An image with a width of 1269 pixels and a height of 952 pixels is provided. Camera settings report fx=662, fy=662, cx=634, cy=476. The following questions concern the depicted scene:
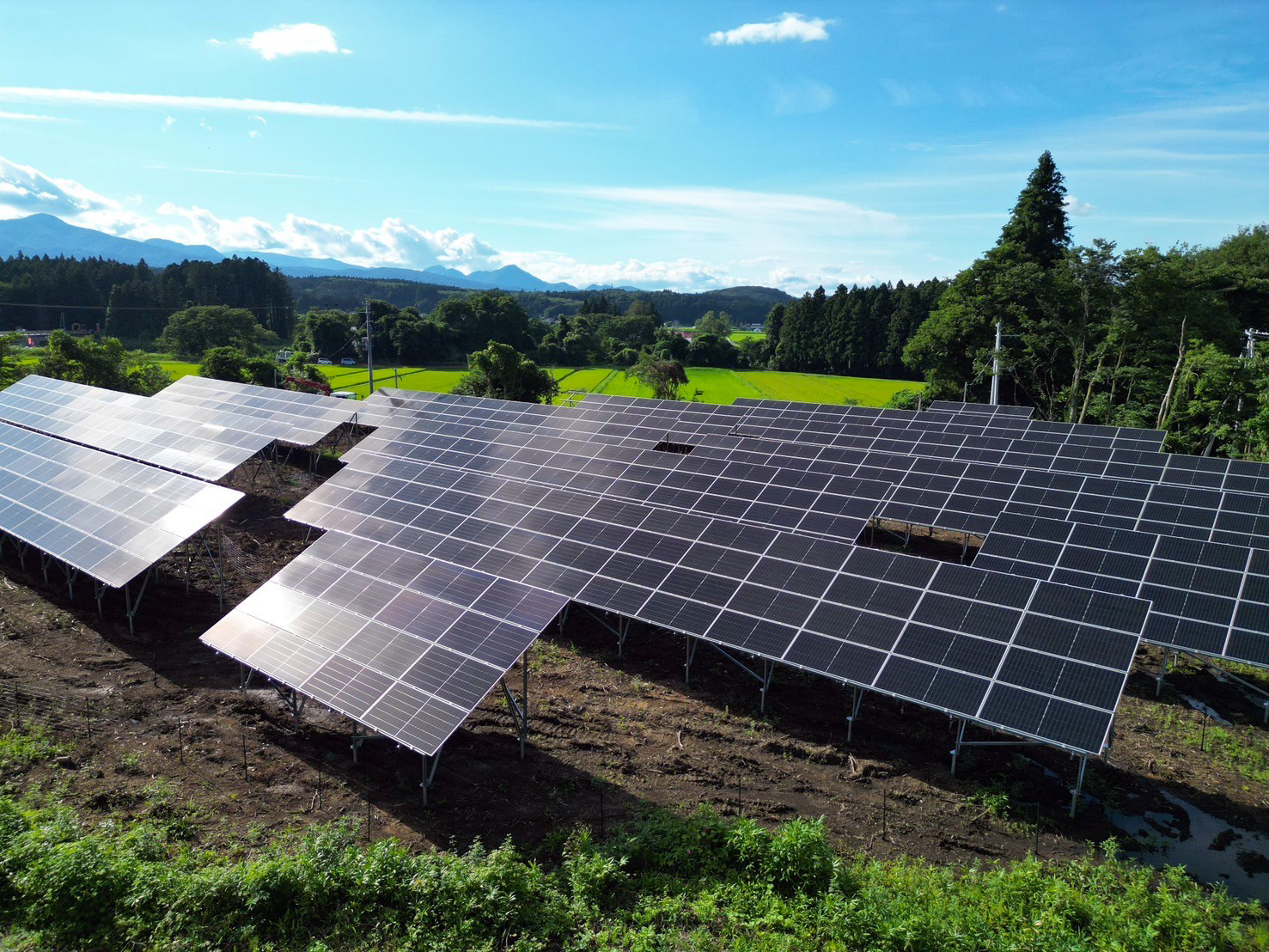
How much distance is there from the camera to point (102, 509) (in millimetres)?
22438

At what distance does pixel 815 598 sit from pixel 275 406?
32080 millimetres

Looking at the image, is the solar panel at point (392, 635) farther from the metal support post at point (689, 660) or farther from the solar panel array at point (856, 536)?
the metal support post at point (689, 660)

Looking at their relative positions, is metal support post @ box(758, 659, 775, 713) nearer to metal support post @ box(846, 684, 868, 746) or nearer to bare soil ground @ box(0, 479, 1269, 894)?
bare soil ground @ box(0, 479, 1269, 894)

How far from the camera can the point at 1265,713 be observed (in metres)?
16.2

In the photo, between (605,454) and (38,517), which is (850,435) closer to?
(605,454)

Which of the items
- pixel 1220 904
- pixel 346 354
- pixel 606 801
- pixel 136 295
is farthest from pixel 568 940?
pixel 136 295

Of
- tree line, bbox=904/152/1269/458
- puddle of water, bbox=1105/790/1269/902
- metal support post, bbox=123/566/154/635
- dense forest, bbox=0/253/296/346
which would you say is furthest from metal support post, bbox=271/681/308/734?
dense forest, bbox=0/253/296/346

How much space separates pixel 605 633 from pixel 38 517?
66.5ft

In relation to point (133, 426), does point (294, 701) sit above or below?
below

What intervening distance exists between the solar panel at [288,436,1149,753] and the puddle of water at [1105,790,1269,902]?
2.30m

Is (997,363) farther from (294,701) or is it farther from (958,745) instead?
(294,701)

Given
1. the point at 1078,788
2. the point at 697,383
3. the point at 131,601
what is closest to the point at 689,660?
the point at 1078,788

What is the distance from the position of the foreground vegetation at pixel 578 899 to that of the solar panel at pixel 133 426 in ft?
67.5

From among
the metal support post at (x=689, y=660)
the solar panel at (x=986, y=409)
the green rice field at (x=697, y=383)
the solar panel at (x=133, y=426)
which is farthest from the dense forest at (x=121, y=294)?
the metal support post at (x=689, y=660)
